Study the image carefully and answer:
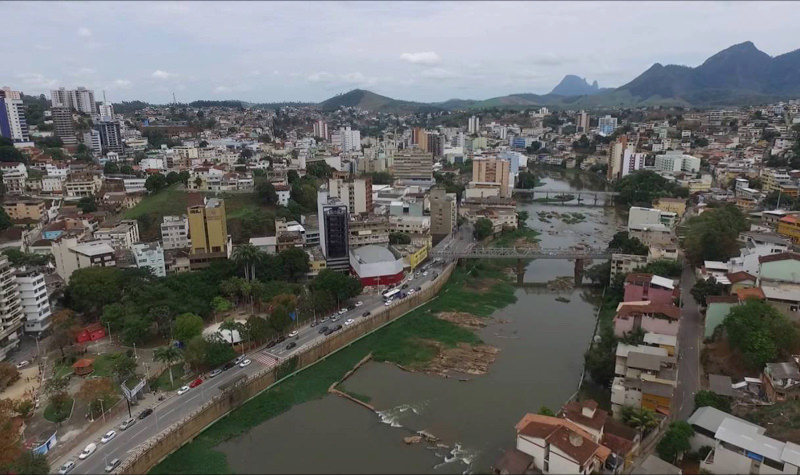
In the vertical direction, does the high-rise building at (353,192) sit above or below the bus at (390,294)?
above

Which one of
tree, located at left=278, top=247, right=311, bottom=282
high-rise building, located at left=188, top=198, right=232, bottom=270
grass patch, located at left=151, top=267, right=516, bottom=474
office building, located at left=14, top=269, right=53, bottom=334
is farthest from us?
tree, located at left=278, top=247, right=311, bottom=282

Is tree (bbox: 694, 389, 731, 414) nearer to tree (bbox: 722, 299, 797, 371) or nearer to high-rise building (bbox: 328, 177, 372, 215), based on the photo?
tree (bbox: 722, 299, 797, 371)

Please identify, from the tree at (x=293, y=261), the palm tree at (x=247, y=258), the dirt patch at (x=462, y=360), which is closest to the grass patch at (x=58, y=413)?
the palm tree at (x=247, y=258)

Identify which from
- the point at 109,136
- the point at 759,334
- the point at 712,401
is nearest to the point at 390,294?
the point at 712,401

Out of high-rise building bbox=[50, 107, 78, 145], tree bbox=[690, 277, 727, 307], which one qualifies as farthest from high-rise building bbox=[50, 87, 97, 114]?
tree bbox=[690, 277, 727, 307]

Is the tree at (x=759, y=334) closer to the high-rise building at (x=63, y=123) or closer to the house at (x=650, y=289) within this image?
the house at (x=650, y=289)

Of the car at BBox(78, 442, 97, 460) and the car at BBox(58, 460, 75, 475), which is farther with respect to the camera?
the car at BBox(78, 442, 97, 460)

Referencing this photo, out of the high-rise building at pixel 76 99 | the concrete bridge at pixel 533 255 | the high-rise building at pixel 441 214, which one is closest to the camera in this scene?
the concrete bridge at pixel 533 255

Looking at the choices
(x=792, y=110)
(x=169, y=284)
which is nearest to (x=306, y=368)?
(x=169, y=284)
